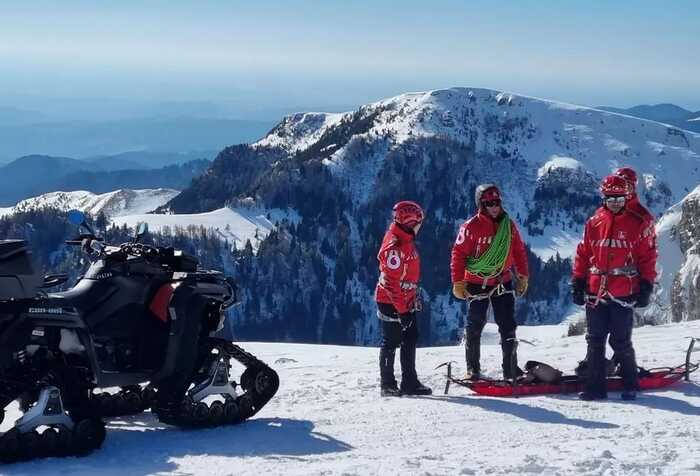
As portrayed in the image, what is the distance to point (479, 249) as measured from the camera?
395 inches

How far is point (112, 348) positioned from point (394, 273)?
3281 millimetres

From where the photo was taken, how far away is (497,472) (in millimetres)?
6391

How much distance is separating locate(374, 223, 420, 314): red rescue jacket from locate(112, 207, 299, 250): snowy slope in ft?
494

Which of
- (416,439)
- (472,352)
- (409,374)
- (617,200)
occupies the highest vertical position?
(617,200)

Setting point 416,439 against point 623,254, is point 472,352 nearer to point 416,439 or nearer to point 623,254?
point 623,254

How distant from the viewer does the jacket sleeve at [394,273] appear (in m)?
9.56

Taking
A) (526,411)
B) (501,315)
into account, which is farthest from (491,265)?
(526,411)

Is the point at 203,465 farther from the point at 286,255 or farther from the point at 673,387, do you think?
the point at 286,255

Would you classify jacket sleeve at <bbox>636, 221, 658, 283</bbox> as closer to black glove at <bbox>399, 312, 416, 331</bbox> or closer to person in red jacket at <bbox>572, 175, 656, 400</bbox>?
person in red jacket at <bbox>572, 175, 656, 400</bbox>

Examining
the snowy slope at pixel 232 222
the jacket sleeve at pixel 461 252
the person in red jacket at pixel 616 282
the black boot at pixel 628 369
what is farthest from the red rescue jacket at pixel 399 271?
the snowy slope at pixel 232 222

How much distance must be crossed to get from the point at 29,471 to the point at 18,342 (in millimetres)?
990

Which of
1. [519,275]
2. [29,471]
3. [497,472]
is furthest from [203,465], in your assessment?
[519,275]

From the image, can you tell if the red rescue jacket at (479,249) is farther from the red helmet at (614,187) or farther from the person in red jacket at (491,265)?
the red helmet at (614,187)

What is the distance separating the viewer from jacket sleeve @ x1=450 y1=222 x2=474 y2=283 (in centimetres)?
1004
